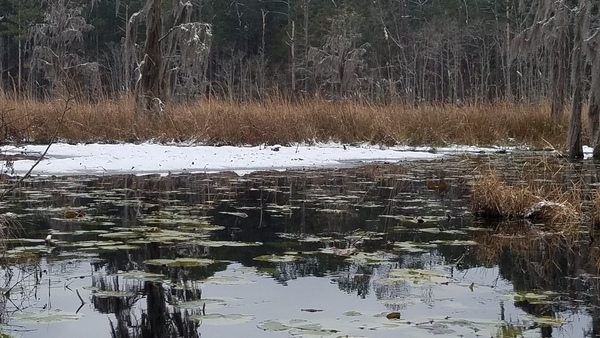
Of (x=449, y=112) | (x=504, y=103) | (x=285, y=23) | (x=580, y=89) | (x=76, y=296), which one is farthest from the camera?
(x=285, y=23)

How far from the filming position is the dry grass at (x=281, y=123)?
1305 cm

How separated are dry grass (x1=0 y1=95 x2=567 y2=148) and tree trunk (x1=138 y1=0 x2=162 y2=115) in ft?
1.27

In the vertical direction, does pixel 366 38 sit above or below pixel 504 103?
above

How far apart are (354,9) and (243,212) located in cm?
3806

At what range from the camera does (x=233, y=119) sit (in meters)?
13.9

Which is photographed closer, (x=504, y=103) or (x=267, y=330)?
(x=267, y=330)

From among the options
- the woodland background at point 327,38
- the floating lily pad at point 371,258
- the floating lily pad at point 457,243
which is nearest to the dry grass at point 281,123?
the floating lily pad at point 457,243

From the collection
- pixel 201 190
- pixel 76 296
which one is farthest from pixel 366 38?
pixel 76 296

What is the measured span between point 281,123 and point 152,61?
2.84 metres

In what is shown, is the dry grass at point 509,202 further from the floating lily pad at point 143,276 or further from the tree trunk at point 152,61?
the tree trunk at point 152,61

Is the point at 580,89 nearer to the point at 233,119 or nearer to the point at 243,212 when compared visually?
the point at 233,119

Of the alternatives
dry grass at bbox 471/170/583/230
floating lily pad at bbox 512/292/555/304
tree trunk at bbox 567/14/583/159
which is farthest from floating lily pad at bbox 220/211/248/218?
tree trunk at bbox 567/14/583/159

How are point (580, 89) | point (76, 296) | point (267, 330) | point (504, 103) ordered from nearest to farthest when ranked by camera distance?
point (267, 330)
point (76, 296)
point (580, 89)
point (504, 103)

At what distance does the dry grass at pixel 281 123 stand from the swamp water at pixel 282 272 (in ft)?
21.2
